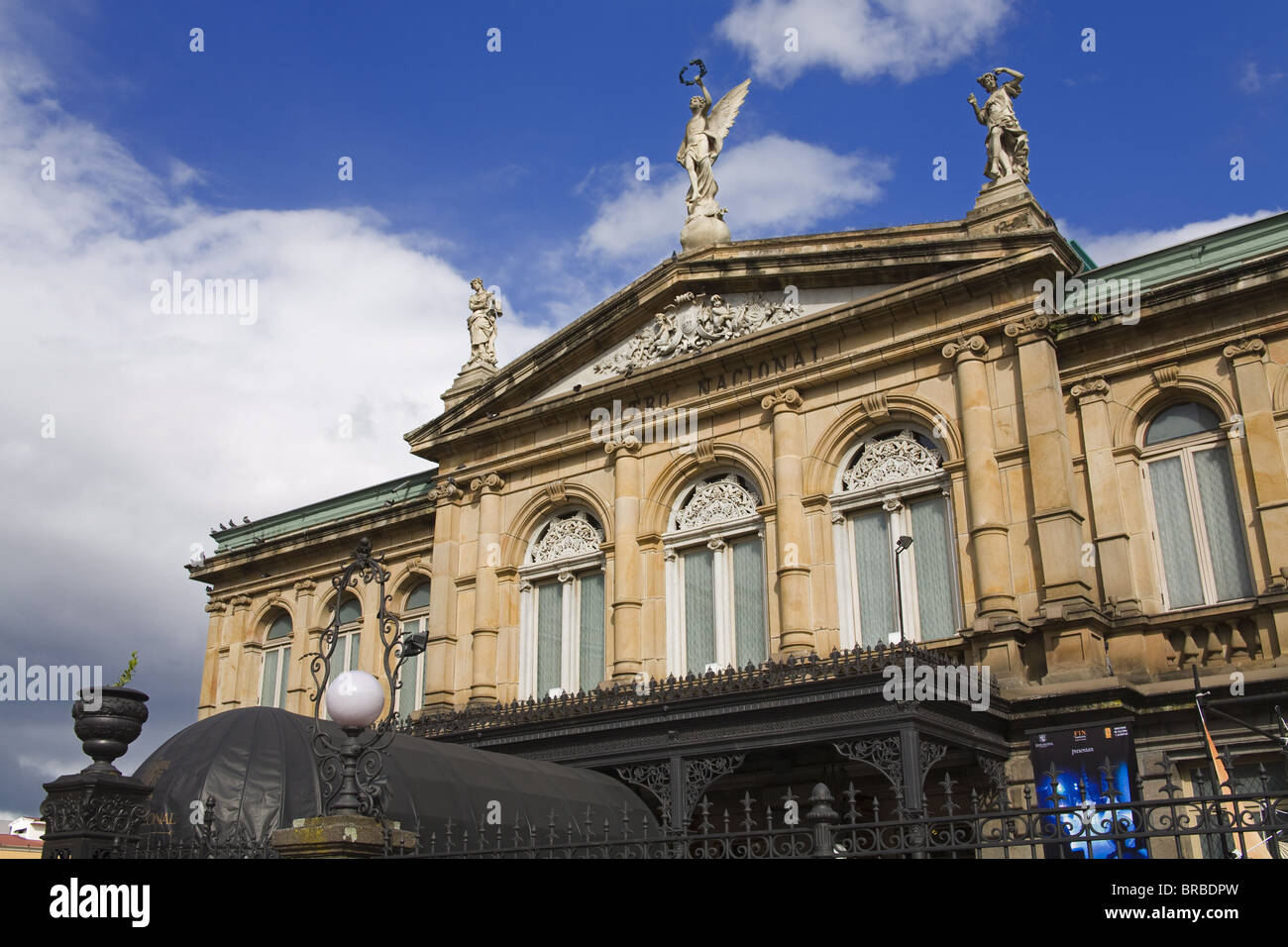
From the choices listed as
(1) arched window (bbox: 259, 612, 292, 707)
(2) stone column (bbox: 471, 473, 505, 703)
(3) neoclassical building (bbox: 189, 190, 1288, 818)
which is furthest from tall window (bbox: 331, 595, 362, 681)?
(2) stone column (bbox: 471, 473, 505, 703)

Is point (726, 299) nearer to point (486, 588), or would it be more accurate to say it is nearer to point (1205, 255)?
point (486, 588)

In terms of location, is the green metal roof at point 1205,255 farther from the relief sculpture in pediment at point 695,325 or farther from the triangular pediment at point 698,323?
the relief sculpture in pediment at point 695,325

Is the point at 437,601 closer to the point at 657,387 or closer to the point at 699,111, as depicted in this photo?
the point at 657,387

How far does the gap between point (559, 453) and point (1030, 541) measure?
365 inches

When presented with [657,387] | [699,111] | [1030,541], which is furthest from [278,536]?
[1030,541]

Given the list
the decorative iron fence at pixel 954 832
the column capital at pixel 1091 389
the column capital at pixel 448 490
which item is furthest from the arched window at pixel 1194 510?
the column capital at pixel 448 490

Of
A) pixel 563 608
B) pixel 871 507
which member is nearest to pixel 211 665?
pixel 563 608

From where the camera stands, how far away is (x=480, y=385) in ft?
83.3

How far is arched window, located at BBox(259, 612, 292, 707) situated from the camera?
95.4 feet

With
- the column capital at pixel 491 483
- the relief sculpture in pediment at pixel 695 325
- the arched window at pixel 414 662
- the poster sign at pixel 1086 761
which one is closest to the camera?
the poster sign at pixel 1086 761

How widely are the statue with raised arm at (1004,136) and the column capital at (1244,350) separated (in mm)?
4195

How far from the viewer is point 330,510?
2970 cm

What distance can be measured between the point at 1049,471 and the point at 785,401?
15.3 feet

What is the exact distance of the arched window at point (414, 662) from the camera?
25984 millimetres
